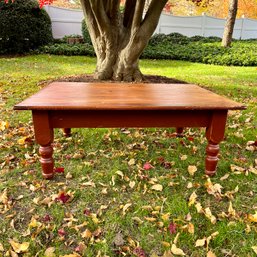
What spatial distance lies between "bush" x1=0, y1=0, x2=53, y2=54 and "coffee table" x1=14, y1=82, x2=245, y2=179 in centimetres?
846

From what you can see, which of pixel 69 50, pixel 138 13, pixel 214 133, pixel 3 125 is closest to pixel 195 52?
pixel 69 50

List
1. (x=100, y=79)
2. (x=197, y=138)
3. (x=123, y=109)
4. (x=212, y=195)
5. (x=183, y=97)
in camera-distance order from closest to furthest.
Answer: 1. (x=123, y=109)
2. (x=212, y=195)
3. (x=183, y=97)
4. (x=197, y=138)
5. (x=100, y=79)

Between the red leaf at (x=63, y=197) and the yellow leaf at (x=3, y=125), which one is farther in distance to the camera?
the yellow leaf at (x=3, y=125)

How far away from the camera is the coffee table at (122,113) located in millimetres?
2000

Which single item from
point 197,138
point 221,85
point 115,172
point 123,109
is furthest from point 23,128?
point 221,85

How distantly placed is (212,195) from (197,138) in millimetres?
1127

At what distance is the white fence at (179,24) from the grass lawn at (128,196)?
36.1 ft

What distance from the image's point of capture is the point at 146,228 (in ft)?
5.94

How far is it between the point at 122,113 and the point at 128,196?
0.65 m

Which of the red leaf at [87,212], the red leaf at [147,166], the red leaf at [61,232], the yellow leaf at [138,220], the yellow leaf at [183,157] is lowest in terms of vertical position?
the yellow leaf at [183,157]

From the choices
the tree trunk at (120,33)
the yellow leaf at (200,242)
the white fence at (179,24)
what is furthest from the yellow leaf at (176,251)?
the white fence at (179,24)

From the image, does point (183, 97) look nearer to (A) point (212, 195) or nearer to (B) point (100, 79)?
(A) point (212, 195)

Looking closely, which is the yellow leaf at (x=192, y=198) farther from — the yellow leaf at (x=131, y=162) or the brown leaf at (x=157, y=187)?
the yellow leaf at (x=131, y=162)

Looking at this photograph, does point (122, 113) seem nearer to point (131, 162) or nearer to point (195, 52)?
point (131, 162)
